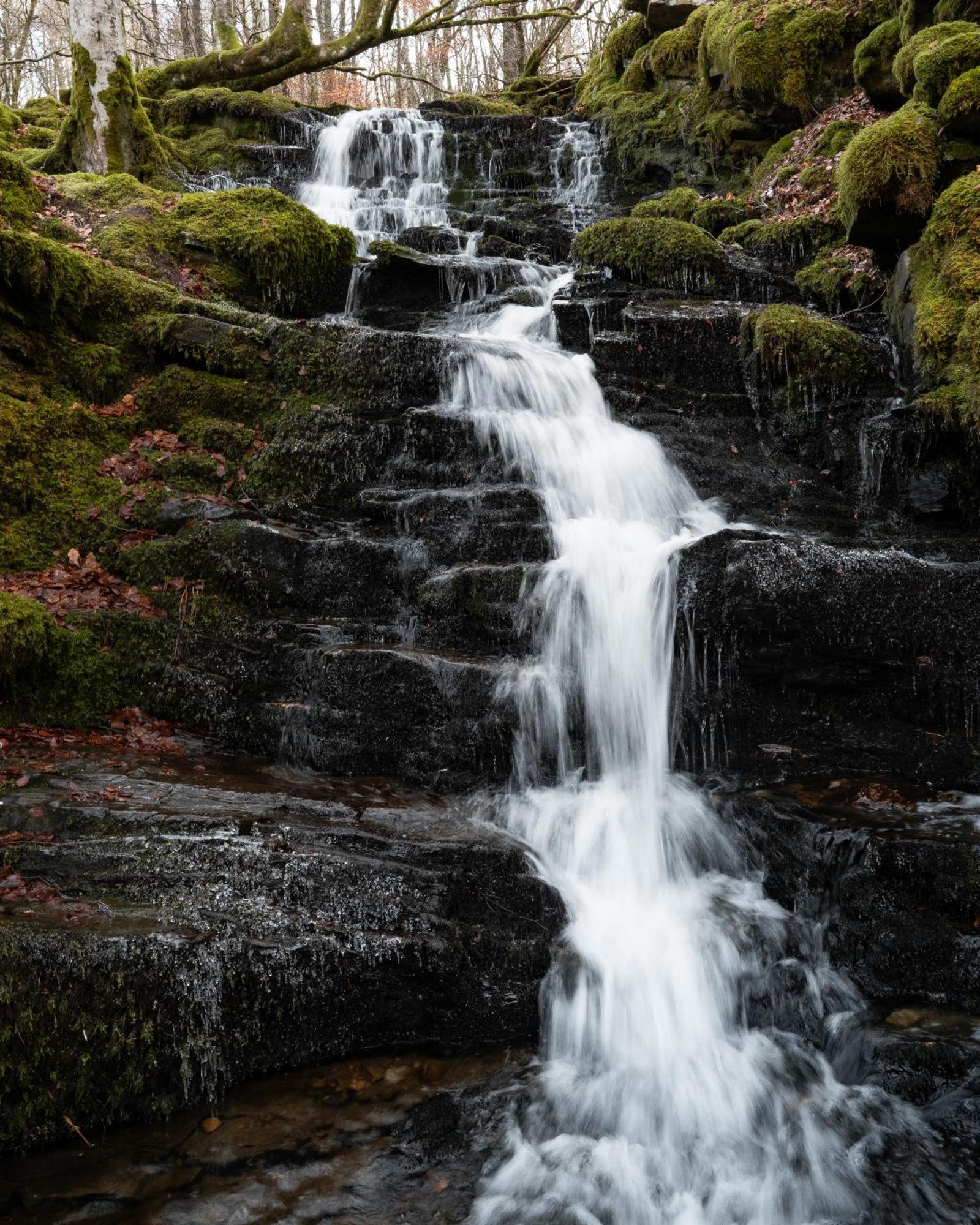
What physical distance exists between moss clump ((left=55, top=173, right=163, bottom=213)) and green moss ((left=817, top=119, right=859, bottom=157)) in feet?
28.4

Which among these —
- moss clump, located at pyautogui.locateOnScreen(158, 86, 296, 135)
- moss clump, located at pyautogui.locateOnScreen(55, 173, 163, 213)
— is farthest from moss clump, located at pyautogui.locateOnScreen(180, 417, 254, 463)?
moss clump, located at pyautogui.locateOnScreen(158, 86, 296, 135)

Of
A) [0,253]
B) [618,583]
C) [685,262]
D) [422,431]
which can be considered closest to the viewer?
[618,583]

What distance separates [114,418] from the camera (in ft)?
21.3

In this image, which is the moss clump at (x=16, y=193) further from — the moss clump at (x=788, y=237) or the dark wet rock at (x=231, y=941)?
the moss clump at (x=788, y=237)

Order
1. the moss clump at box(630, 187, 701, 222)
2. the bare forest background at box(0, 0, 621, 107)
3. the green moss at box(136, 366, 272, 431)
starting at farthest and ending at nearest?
the bare forest background at box(0, 0, 621, 107)
the moss clump at box(630, 187, 701, 222)
the green moss at box(136, 366, 272, 431)

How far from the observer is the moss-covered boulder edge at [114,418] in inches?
205

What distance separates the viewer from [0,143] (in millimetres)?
7914

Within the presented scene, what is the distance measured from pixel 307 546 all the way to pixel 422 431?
159cm

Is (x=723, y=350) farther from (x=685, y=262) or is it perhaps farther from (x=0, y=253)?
(x=0, y=253)

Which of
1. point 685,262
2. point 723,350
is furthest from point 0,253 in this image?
point 685,262

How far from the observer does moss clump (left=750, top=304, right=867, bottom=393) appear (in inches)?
292

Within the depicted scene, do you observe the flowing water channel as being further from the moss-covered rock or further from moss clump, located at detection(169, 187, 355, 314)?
the moss-covered rock

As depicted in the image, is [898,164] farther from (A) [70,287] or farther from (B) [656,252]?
(A) [70,287]

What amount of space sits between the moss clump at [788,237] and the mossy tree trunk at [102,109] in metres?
7.82
